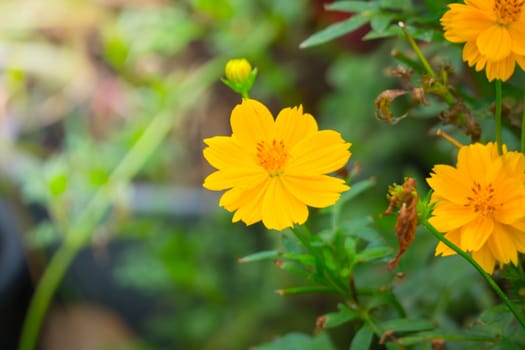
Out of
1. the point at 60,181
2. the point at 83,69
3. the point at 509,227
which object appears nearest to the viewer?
the point at 509,227

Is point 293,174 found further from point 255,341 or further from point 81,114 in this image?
point 81,114

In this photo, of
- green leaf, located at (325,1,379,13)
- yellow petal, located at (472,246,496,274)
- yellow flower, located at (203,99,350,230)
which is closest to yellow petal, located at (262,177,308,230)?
yellow flower, located at (203,99,350,230)

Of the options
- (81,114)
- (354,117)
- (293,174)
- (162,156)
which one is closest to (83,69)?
(81,114)

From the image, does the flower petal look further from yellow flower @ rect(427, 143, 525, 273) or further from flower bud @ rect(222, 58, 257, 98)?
flower bud @ rect(222, 58, 257, 98)

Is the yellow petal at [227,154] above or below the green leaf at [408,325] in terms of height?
above

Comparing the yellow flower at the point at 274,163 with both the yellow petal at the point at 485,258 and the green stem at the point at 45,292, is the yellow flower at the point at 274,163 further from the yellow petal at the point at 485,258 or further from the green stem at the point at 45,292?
the green stem at the point at 45,292

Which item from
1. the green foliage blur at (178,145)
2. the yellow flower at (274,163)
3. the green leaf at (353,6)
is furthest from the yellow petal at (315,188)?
the green foliage blur at (178,145)
